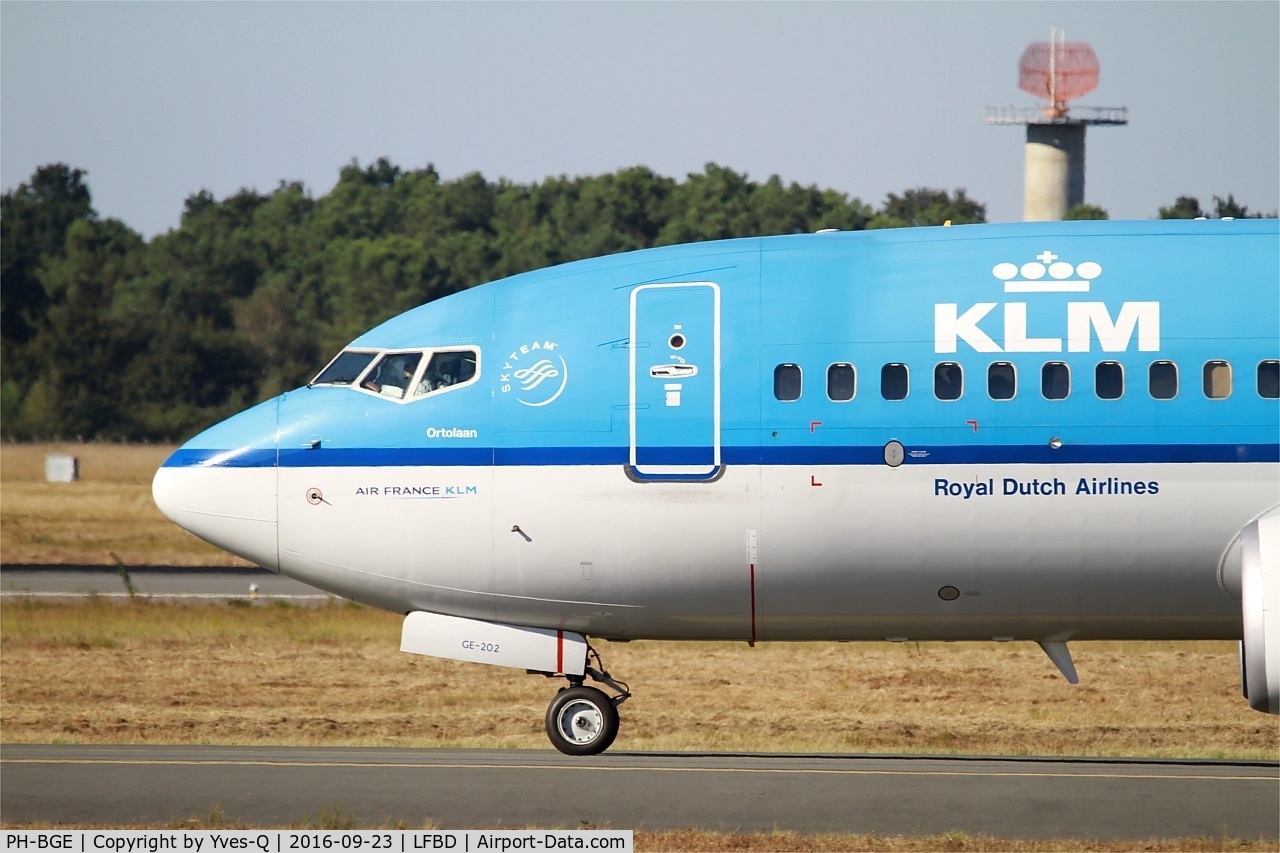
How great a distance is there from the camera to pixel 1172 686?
27141 mm

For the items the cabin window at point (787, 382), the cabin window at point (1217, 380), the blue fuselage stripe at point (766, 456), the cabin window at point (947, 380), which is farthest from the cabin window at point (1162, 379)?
the cabin window at point (787, 382)

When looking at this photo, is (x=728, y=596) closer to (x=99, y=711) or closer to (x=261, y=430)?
(x=261, y=430)

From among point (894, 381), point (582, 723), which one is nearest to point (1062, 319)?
point (894, 381)

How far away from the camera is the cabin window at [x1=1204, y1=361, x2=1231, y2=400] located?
15.0 metres

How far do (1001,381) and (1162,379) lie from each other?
145 centimetres

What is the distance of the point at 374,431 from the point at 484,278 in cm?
8201

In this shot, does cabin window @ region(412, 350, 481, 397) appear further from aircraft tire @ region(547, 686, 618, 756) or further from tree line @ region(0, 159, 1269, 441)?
tree line @ region(0, 159, 1269, 441)

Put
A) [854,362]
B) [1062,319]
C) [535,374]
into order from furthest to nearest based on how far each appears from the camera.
→ [535,374] → [854,362] → [1062,319]

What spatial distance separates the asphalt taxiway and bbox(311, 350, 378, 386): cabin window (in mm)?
5073

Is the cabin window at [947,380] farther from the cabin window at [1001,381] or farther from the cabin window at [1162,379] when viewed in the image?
the cabin window at [1162,379]

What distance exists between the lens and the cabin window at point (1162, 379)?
15.0 m

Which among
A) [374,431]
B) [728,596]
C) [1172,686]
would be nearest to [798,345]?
[728,596]

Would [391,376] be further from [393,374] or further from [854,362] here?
[854,362]

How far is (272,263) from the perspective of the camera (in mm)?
109938
